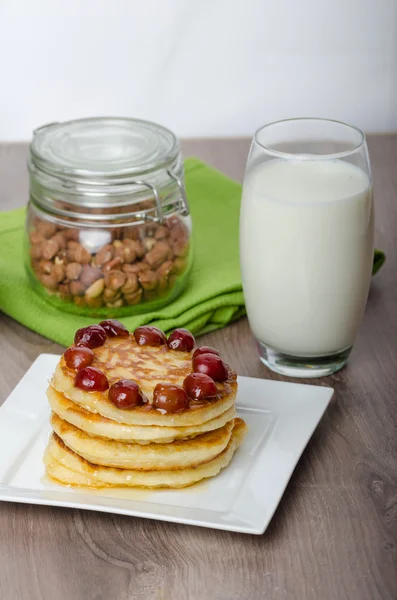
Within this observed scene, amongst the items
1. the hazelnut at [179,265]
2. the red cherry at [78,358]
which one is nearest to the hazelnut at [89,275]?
the hazelnut at [179,265]

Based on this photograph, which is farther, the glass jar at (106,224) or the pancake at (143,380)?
the glass jar at (106,224)

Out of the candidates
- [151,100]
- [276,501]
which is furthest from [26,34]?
[276,501]

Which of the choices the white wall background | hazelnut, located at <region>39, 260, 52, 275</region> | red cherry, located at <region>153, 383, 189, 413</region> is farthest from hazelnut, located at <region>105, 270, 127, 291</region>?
the white wall background

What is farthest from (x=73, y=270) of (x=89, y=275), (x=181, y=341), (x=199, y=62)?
(x=199, y=62)

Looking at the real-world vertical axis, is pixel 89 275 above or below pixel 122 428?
below

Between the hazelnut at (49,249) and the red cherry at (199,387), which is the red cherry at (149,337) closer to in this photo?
the red cherry at (199,387)

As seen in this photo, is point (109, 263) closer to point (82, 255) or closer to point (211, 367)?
point (82, 255)
